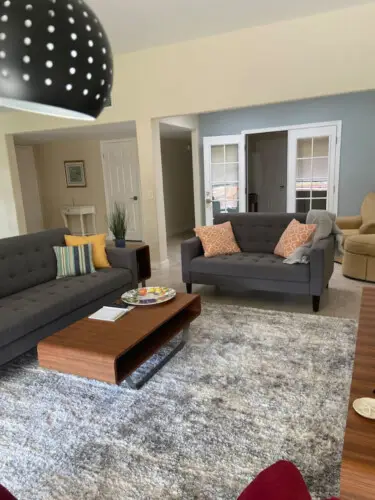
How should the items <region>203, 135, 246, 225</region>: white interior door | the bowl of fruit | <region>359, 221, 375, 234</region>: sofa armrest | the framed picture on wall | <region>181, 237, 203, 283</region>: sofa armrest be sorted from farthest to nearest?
the framed picture on wall
<region>203, 135, 246, 225</region>: white interior door
<region>359, 221, 375, 234</region>: sofa armrest
<region>181, 237, 203, 283</region>: sofa armrest
the bowl of fruit

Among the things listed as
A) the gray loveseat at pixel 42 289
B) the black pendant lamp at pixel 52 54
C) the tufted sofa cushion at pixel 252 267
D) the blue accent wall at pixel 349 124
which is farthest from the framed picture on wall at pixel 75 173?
the black pendant lamp at pixel 52 54

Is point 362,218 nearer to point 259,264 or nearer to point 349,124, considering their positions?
point 349,124

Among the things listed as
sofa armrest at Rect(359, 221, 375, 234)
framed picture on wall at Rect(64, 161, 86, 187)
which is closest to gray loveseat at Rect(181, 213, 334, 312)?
sofa armrest at Rect(359, 221, 375, 234)

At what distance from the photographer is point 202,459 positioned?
Result: 67.2 inches

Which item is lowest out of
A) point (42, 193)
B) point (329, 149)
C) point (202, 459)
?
point (202, 459)

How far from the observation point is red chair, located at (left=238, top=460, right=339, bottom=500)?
0.90m

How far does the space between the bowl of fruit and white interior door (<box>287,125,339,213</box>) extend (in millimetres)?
4264

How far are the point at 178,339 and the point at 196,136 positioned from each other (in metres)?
4.70

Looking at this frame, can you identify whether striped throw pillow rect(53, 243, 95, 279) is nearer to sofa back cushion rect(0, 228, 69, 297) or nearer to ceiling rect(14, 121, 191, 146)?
sofa back cushion rect(0, 228, 69, 297)

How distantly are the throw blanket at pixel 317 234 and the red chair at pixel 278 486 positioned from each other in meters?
2.65

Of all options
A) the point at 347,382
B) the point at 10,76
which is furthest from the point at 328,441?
the point at 10,76

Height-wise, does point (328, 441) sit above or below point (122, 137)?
below

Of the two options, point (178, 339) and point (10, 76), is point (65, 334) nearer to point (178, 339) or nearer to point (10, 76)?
point (178, 339)

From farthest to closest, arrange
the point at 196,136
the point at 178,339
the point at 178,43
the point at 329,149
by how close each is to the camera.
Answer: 1. the point at 196,136
2. the point at 329,149
3. the point at 178,43
4. the point at 178,339
